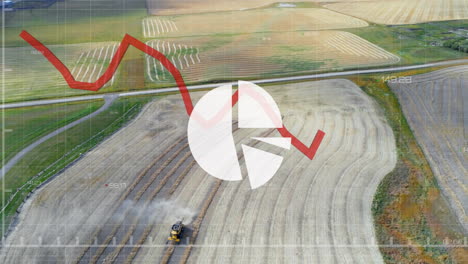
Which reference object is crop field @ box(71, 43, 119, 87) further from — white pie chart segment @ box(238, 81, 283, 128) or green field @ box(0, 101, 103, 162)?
white pie chart segment @ box(238, 81, 283, 128)

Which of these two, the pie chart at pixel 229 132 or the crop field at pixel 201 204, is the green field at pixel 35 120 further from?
the pie chart at pixel 229 132

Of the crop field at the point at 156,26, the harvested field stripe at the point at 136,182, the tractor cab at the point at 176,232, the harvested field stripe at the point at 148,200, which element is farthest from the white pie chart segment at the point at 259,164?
the crop field at the point at 156,26

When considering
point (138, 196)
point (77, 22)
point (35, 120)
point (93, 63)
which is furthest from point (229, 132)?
point (77, 22)

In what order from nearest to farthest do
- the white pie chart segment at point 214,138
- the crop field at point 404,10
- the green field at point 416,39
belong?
the white pie chart segment at point 214,138 < the green field at point 416,39 < the crop field at point 404,10

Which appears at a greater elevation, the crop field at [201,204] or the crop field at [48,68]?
the crop field at [48,68]

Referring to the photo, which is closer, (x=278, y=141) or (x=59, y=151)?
(x=59, y=151)

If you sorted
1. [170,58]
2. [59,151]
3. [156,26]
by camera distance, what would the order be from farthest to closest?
1. [156,26]
2. [170,58]
3. [59,151]

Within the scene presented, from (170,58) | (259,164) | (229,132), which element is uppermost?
(170,58)

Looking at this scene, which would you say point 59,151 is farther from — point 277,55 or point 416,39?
point 416,39

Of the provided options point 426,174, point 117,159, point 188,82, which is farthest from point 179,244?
point 188,82
